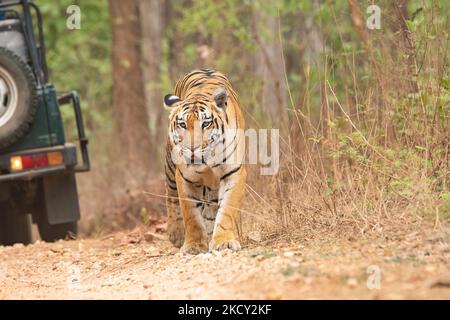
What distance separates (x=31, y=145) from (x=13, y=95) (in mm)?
504

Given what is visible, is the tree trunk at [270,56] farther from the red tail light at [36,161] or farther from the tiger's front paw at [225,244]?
the tiger's front paw at [225,244]

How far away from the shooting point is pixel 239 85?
36.3 ft

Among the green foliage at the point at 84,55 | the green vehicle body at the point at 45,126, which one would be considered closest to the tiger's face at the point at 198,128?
the green vehicle body at the point at 45,126

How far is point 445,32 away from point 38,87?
3682mm

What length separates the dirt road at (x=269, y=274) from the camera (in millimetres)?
5152

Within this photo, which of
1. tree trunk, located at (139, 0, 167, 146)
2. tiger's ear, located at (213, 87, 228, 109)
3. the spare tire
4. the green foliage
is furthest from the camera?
tree trunk, located at (139, 0, 167, 146)

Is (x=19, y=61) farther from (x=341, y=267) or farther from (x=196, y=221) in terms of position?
(x=341, y=267)

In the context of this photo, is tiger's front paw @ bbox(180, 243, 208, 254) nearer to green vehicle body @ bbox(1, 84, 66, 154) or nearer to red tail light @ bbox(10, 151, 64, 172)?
red tail light @ bbox(10, 151, 64, 172)

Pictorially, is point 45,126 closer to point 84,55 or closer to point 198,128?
point 198,128

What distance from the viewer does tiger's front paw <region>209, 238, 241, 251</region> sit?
649cm

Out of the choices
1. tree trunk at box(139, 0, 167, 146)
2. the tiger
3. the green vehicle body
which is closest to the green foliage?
tree trunk at box(139, 0, 167, 146)

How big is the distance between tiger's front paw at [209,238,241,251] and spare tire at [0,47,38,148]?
2.77 m

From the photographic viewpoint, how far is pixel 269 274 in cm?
557

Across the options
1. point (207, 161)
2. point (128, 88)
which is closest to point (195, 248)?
Result: point (207, 161)
